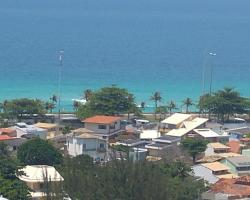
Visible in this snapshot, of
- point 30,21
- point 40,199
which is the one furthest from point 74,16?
point 40,199

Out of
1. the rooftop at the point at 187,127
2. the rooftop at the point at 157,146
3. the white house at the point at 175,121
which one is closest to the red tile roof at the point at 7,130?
the rooftop at the point at 157,146

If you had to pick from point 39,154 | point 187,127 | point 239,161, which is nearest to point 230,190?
point 239,161

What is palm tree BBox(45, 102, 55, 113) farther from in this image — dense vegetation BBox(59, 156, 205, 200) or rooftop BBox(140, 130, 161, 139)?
dense vegetation BBox(59, 156, 205, 200)

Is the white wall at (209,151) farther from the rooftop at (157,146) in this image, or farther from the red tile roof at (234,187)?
the red tile roof at (234,187)

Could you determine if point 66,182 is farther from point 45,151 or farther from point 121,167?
point 45,151

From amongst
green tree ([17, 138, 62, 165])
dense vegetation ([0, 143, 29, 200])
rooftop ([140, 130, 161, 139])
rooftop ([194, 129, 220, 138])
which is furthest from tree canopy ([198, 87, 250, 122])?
dense vegetation ([0, 143, 29, 200])

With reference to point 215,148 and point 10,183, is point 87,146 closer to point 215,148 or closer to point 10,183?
point 215,148

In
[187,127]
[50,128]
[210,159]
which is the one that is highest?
[187,127]
